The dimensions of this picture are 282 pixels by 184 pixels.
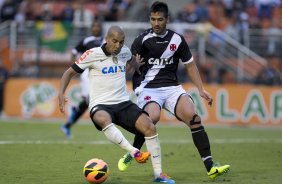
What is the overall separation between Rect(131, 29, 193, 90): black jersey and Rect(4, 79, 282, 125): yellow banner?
1221 centimetres

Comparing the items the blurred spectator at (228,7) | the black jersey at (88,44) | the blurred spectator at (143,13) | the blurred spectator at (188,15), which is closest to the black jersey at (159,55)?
the black jersey at (88,44)

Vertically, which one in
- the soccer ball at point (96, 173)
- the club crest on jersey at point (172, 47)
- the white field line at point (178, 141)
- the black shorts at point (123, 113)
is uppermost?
the club crest on jersey at point (172, 47)

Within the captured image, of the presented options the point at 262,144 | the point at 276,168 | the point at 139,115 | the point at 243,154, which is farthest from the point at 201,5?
the point at 139,115

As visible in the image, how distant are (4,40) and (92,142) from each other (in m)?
10.7

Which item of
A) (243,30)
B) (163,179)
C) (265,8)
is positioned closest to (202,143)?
(163,179)

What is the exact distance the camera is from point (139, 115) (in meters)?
9.84

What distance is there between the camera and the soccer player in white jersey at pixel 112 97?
9.72 m

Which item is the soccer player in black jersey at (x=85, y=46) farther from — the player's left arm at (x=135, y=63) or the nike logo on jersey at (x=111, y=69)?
the nike logo on jersey at (x=111, y=69)

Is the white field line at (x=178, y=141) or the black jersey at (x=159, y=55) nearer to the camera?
the black jersey at (x=159, y=55)

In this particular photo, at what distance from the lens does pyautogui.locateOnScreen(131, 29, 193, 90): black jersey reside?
35.4ft

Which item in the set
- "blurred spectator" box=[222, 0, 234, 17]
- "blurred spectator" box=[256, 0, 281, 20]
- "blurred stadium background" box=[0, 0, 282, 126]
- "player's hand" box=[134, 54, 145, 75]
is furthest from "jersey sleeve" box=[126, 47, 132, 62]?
"blurred spectator" box=[256, 0, 281, 20]

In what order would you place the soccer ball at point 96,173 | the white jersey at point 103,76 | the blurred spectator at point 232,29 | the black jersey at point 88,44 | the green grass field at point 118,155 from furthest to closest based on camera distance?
the blurred spectator at point 232,29 < the black jersey at point 88,44 < the green grass field at point 118,155 < the white jersey at point 103,76 < the soccer ball at point 96,173

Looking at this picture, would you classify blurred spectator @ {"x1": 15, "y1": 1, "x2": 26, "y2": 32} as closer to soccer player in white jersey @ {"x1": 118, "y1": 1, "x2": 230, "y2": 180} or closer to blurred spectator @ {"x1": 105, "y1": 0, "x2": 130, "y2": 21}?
blurred spectator @ {"x1": 105, "y1": 0, "x2": 130, "y2": 21}

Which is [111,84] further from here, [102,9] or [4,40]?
[102,9]
